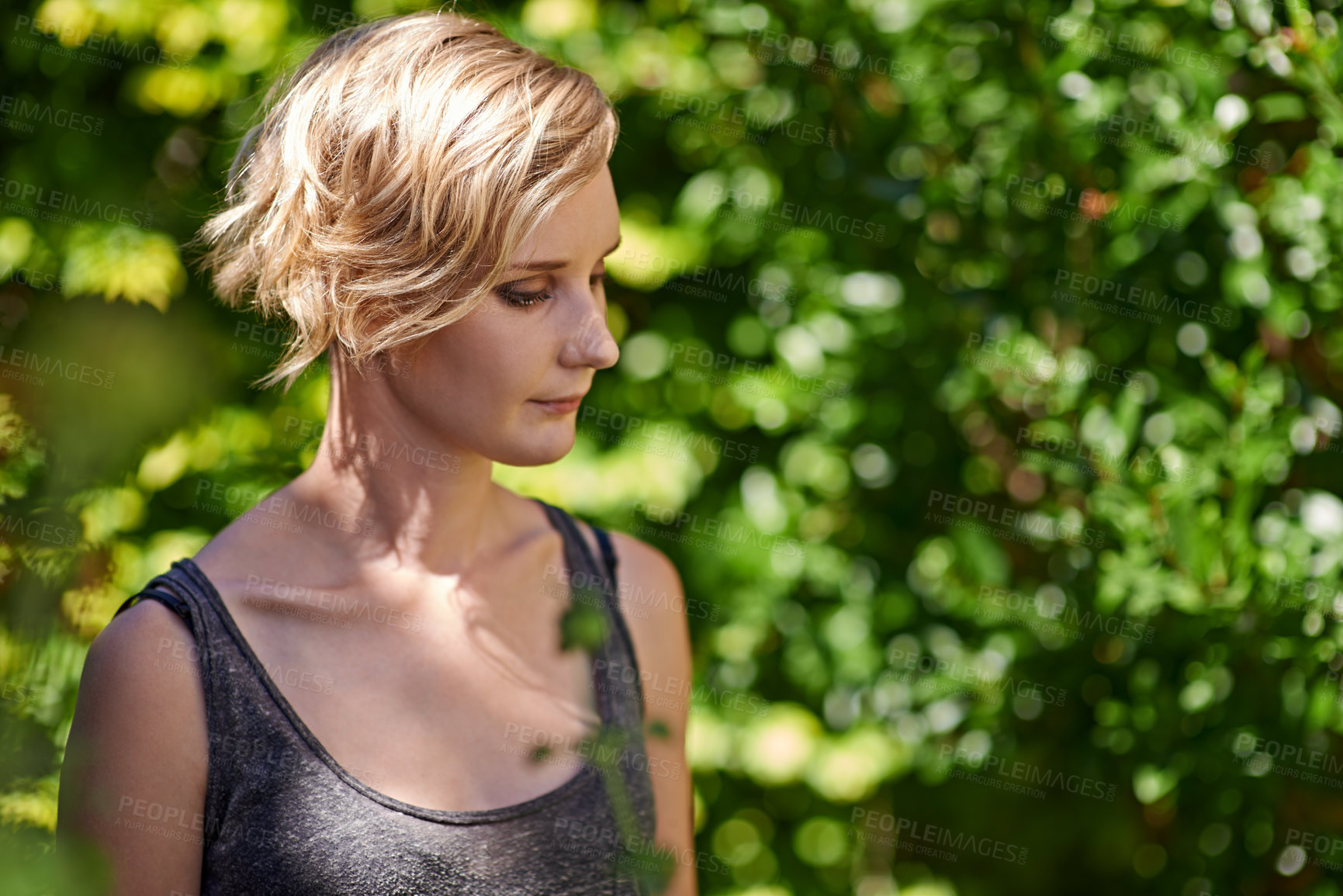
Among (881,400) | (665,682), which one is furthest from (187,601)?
(881,400)

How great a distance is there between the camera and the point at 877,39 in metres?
1.55

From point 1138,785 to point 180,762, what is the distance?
3.87 feet

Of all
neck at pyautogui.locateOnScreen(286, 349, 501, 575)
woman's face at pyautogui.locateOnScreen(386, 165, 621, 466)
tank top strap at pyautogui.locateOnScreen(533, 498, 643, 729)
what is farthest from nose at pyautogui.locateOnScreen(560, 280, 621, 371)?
tank top strap at pyautogui.locateOnScreen(533, 498, 643, 729)

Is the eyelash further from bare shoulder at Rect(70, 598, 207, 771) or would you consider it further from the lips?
bare shoulder at Rect(70, 598, 207, 771)

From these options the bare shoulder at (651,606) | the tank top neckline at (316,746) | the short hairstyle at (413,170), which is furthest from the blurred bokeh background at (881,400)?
the tank top neckline at (316,746)

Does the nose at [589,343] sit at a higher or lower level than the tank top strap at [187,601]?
higher

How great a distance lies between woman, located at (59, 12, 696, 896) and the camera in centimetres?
90

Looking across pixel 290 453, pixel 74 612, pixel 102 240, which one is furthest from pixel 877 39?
pixel 74 612

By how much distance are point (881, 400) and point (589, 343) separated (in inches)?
30.0

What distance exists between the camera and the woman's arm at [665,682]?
1.20 m

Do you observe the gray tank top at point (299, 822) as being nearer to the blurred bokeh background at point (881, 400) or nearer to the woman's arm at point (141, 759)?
the woman's arm at point (141, 759)

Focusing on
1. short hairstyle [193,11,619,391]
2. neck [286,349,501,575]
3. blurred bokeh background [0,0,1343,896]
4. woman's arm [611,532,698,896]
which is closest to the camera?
short hairstyle [193,11,619,391]

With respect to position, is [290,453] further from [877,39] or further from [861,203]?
[877,39]

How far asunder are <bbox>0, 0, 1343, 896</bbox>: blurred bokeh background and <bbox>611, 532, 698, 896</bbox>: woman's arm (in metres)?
0.34
